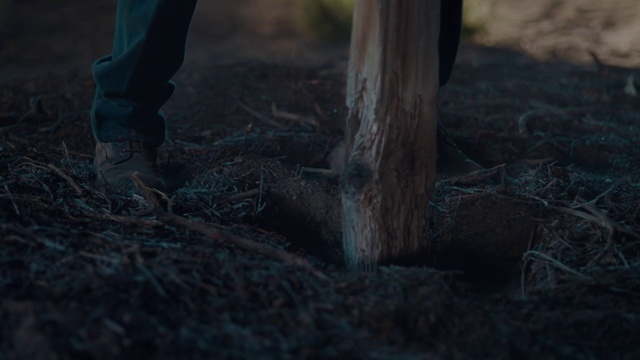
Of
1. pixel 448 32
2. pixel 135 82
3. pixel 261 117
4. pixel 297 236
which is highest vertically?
pixel 448 32

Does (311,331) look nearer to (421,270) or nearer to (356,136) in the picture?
(421,270)

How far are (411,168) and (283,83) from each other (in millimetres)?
2238

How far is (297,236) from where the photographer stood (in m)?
2.33

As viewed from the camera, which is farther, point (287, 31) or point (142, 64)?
point (287, 31)

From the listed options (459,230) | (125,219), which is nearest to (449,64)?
(459,230)

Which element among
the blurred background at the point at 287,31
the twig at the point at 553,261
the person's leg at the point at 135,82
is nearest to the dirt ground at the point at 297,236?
the twig at the point at 553,261

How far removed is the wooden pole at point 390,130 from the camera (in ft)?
5.87

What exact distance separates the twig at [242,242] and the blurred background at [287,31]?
2.88 m

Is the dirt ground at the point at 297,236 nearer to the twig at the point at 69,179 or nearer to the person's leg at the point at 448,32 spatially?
the twig at the point at 69,179

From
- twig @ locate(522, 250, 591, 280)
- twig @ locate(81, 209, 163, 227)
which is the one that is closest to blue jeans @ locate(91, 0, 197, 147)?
twig @ locate(81, 209, 163, 227)

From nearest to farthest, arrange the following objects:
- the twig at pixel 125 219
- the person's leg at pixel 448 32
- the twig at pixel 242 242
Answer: the twig at pixel 242 242
the twig at pixel 125 219
the person's leg at pixel 448 32

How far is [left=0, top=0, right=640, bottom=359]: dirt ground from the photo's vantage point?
56.5 inches

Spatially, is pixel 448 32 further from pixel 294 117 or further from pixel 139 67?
pixel 139 67

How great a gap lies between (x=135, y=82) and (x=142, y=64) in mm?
70
